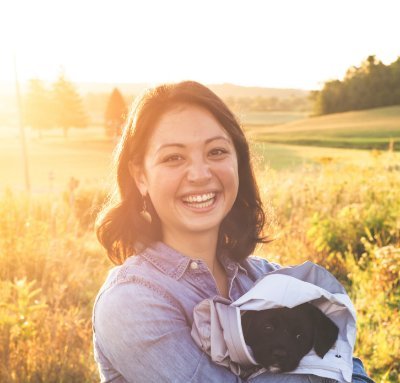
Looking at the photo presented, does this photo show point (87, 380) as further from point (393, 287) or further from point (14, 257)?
point (393, 287)

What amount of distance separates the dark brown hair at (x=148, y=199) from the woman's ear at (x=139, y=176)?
2 centimetres

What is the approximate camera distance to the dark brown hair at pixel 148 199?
5.99 ft

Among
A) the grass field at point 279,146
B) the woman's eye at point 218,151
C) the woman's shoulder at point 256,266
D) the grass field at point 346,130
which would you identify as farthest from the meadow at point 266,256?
the grass field at point 346,130

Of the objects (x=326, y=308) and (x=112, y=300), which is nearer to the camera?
(x=112, y=300)

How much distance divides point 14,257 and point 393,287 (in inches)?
126

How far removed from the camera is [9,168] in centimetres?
3597

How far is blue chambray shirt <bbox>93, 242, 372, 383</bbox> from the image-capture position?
1.50 m

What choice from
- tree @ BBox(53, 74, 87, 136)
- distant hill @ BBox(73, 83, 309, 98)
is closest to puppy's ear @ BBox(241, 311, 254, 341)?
tree @ BBox(53, 74, 87, 136)

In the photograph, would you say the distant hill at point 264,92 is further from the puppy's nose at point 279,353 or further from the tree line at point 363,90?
the puppy's nose at point 279,353

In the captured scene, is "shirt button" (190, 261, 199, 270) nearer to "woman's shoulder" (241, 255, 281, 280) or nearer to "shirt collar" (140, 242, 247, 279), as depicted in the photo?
A: "shirt collar" (140, 242, 247, 279)

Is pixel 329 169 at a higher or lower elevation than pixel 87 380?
higher

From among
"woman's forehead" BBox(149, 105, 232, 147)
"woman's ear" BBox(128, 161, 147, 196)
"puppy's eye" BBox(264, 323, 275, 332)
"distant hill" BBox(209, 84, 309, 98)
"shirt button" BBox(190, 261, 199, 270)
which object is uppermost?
"distant hill" BBox(209, 84, 309, 98)

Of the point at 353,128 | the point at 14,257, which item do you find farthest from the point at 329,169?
the point at 353,128

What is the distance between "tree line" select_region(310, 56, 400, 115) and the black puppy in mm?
35501
